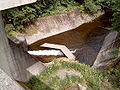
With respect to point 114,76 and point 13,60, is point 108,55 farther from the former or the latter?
point 13,60

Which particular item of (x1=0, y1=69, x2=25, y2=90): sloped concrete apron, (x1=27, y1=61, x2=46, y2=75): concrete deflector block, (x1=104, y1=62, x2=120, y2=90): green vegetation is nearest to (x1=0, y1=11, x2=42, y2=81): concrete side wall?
(x1=27, y1=61, x2=46, y2=75): concrete deflector block

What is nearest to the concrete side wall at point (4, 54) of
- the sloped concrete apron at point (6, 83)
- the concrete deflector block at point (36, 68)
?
the concrete deflector block at point (36, 68)

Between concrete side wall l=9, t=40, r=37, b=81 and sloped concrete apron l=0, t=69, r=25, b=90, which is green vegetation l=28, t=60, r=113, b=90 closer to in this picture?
concrete side wall l=9, t=40, r=37, b=81

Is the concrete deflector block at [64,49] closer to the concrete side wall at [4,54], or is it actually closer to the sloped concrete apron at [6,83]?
the concrete side wall at [4,54]

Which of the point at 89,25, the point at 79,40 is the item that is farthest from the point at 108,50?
the point at 89,25

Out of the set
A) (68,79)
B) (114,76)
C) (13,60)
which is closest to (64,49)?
(68,79)

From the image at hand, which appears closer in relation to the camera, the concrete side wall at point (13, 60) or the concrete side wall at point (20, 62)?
the concrete side wall at point (13, 60)

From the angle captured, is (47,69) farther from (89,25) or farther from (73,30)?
(89,25)

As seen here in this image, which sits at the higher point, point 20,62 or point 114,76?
point 20,62
